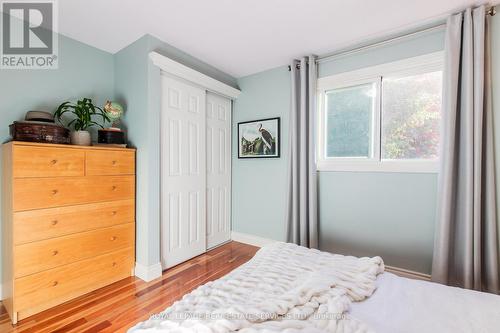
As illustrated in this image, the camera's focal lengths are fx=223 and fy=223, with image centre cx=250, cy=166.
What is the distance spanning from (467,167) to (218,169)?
263 cm

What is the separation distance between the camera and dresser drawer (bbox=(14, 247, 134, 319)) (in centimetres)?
167

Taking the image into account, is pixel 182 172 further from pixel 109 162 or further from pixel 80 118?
pixel 80 118

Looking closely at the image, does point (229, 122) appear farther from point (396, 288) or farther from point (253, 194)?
point (396, 288)

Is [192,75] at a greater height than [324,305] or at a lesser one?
greater

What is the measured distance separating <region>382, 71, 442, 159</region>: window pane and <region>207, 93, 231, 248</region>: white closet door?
2016 mm

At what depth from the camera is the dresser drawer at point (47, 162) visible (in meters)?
1.66

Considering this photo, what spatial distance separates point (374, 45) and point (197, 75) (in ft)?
6.39

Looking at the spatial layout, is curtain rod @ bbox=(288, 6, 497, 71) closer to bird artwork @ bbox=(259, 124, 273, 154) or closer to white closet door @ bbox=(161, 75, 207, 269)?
bird artwork @ bbox=(259, 124, 273, 154)

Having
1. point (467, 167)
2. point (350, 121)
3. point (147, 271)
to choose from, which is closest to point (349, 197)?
point (350, 121)

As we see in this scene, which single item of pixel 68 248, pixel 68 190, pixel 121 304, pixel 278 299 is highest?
pixel 68 190

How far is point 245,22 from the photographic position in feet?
6.74

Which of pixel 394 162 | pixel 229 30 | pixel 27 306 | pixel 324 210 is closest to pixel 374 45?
pixel 394 162

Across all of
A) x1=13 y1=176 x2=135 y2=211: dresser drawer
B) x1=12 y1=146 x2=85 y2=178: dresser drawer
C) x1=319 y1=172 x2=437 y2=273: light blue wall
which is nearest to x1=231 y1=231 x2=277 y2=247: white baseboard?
x1=319 y1=172 x2=437 y2=273: light blue wall

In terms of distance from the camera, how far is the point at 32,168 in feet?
5.61
